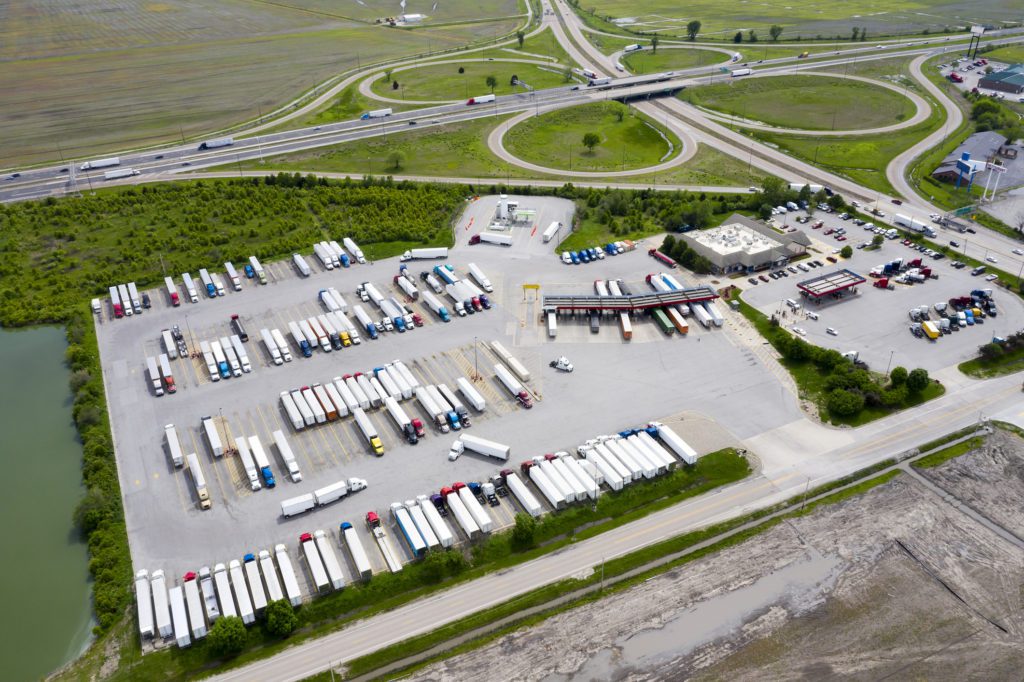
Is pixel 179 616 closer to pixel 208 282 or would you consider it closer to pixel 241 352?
pixel 241 352

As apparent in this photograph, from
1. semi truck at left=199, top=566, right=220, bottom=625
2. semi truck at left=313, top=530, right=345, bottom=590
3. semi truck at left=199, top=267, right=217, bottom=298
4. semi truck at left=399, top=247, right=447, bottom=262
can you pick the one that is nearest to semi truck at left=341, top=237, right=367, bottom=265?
semi truck at left=399, top=247, right=447, bottom=262

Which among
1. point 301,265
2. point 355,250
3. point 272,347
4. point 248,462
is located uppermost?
point 355,250

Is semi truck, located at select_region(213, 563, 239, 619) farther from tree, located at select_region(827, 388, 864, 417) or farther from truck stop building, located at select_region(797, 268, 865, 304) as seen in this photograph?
truck stop building, located at select_region(797, 268, 865, 304)

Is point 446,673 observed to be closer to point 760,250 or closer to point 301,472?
point 301,472

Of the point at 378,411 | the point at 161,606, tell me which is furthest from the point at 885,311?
the point at 161,606

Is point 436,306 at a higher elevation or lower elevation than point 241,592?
higher

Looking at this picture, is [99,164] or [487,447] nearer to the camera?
[487,447]

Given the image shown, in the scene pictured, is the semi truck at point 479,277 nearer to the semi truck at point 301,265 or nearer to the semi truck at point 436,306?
the semi truck at point 436,306
